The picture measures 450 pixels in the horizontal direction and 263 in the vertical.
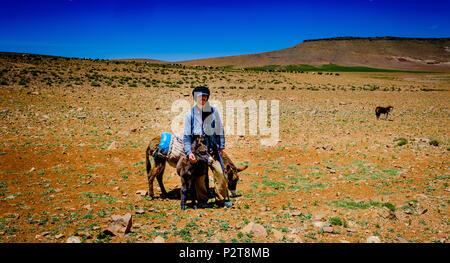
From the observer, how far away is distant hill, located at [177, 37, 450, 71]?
378 feet

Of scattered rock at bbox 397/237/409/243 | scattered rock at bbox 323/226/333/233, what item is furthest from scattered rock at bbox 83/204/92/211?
scattered rock at bbox 397/237/409/243

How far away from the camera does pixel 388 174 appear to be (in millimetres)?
7652

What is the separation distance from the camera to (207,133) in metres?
5.59

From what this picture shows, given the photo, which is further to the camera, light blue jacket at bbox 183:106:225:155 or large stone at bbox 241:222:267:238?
light blue jacket at bbox 183:106:225:155

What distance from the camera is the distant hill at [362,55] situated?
115m

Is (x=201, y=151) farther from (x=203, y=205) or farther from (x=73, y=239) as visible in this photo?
(x=73, y=239)

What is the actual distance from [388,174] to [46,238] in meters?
8.16

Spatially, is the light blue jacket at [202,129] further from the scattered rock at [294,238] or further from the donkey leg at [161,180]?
the scattered rock at [294,238]

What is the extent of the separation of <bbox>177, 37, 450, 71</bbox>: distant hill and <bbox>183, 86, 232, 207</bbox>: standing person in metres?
107

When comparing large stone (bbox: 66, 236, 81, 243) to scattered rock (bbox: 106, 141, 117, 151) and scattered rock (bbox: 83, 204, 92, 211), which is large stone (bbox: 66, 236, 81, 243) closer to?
scattered rock (bbox: 83, 204, 92, 211)

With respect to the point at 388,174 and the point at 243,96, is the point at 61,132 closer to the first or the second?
the point at 388,174

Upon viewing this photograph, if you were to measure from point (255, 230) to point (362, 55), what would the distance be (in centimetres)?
14246

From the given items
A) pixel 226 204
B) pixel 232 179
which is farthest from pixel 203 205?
pixel 232 179
